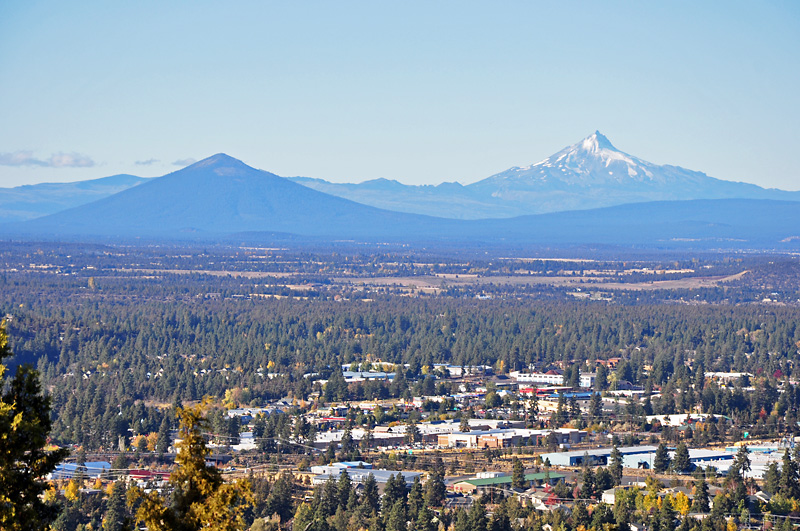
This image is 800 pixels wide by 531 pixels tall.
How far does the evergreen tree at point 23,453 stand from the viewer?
1794 centimetres

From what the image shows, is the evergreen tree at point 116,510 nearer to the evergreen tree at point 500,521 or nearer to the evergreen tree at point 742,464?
the evergreen tree at point 500,521

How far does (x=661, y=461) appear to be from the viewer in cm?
6419

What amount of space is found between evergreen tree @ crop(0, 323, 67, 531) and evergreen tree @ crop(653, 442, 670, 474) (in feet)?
160

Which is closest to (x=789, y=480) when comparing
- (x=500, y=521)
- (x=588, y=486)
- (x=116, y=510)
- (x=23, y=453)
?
(x=588, y=486)

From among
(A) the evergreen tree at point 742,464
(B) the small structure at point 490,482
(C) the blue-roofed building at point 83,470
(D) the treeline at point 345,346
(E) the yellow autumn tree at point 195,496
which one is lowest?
(D) the treeline at point 345,346

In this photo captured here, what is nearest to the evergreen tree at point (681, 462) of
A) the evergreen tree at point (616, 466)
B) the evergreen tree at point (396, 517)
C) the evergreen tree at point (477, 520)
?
the evergreen tree at point (616, 466)

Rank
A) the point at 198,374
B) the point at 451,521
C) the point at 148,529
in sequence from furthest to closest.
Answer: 1. the point at 198,374
2. the point at 451,521
3. the point at 148,529

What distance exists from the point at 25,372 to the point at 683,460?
49.6 metres

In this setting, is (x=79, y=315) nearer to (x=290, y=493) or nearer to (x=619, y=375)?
(x=619, y=375)

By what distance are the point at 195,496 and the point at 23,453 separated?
2.63 m

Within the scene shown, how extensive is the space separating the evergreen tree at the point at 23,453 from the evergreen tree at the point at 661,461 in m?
48.7

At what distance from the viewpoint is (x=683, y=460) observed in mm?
63781

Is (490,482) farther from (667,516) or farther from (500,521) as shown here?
(667,516)

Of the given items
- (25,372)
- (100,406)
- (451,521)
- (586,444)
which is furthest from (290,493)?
(25,372)
